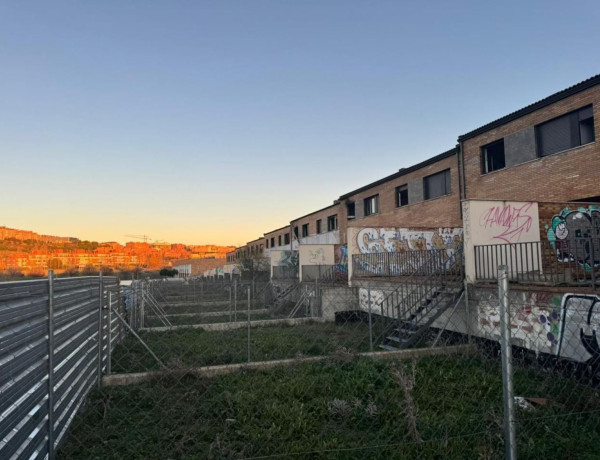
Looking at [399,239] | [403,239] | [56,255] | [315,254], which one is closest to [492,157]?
[403,239]

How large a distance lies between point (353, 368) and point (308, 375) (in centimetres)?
89

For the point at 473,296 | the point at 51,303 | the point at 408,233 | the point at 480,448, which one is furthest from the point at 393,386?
the point at 408,233

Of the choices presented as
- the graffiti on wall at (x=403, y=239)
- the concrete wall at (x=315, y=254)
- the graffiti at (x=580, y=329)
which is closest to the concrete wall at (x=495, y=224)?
the graffiti at (x=580, y=329)

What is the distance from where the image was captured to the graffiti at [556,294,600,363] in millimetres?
6758

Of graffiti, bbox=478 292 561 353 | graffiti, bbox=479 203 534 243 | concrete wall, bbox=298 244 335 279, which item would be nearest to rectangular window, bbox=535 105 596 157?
graffiti, bbox=479 203 534 243

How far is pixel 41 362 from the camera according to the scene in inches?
146

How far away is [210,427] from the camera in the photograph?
4.97m

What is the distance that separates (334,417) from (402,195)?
836 inches

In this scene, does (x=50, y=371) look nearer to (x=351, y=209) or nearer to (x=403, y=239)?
(x=403, y=239)

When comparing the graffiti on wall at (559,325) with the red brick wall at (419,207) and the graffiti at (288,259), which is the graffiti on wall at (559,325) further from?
the graffiti at (288,259)

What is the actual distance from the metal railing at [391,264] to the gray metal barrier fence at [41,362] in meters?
11.1

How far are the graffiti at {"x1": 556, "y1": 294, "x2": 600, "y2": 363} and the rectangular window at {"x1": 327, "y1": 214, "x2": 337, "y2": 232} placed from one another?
88.5 feet

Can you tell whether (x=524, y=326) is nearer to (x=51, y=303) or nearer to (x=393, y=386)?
(x=393, y=386)

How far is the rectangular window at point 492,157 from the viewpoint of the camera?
701 inches
